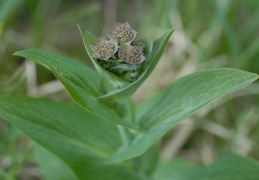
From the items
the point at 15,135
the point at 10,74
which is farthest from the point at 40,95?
the point at 15,135

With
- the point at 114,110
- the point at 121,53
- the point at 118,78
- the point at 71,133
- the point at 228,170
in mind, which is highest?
the point at 121,53

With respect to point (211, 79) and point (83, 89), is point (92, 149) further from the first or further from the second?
point (211, 79)

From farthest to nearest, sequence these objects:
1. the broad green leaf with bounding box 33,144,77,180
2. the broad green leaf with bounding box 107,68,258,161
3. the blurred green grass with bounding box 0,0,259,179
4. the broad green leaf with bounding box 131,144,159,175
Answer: the blurred green grass with bounding box 0,0,259,179, the broad green leaf with bounding box 33,144,77,180, the broad green leaf with bounding box 131,144,159,175, the broad green leaf with bounding box 107,68,258,161

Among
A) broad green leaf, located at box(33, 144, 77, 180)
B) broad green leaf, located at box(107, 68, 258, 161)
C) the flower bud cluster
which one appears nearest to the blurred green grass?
broad green leaf, located at box(33, 144, 77, 180)

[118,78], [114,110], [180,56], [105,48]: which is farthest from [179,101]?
[180,56]

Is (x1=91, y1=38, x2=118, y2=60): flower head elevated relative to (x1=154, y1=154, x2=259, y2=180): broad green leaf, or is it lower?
elevated

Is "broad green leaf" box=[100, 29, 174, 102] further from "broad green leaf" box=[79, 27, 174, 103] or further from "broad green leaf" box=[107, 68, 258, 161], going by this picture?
"broad green leaf" box=[107, 68, 258, 161]

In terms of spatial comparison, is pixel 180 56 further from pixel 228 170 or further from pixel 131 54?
pixel 131 54

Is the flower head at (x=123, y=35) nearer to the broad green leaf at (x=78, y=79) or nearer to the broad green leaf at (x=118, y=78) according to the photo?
the broad green leaf at (x=118, y=78)
